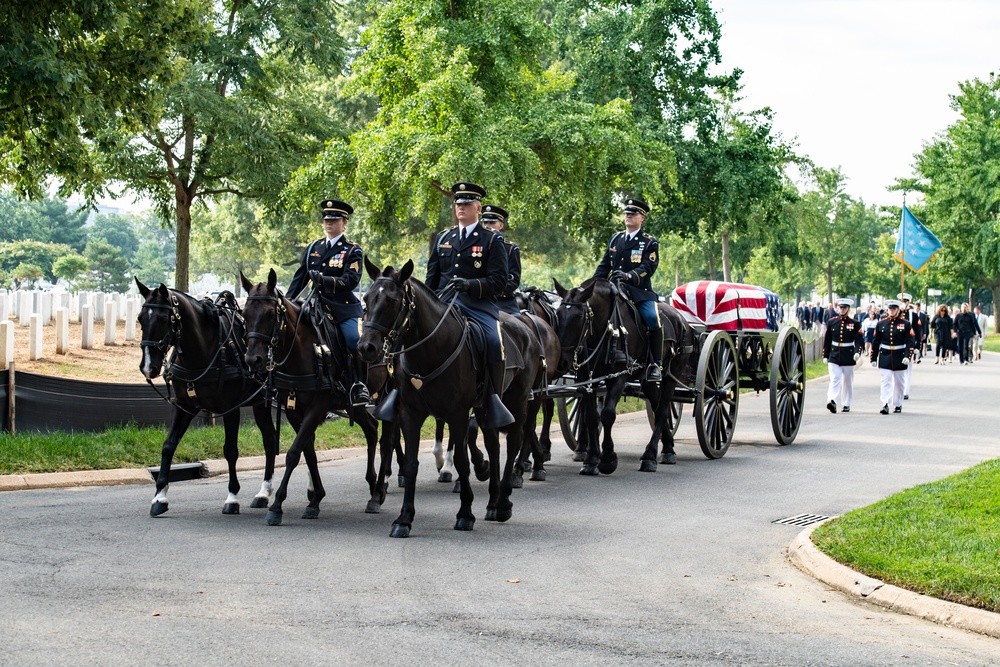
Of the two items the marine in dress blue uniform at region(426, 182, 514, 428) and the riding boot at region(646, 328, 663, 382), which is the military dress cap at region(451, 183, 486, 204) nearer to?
the marine in dress blue uniform at region(426, 182, 514, 428)

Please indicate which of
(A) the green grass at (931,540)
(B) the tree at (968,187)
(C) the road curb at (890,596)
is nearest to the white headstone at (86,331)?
(A) the green grass at (931,540)

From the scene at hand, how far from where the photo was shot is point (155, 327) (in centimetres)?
947

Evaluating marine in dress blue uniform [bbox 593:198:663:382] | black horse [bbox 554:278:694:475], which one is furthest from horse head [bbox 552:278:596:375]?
marine in dress blue uniform [bbox 593:198:663:382]

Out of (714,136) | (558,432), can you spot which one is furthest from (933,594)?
(714,136)

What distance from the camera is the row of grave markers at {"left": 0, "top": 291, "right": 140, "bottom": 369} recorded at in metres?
14.2

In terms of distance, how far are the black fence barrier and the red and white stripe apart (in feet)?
23.4

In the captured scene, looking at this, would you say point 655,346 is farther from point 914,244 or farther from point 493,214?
point 914,244

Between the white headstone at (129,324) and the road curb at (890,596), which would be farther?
the white headstone at (129,324)

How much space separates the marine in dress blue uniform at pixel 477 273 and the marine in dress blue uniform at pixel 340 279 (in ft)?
2.84

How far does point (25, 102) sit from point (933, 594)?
1241cm

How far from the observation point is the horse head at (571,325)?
1234cm

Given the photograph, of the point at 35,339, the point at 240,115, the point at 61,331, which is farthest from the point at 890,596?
the point at 240,115

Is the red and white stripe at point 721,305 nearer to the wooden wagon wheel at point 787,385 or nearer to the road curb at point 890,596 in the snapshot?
the wooden wagon wheel at point 787,385

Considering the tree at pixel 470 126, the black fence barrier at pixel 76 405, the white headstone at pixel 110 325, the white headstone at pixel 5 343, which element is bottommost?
the black fence barrier at pixel 76 405
